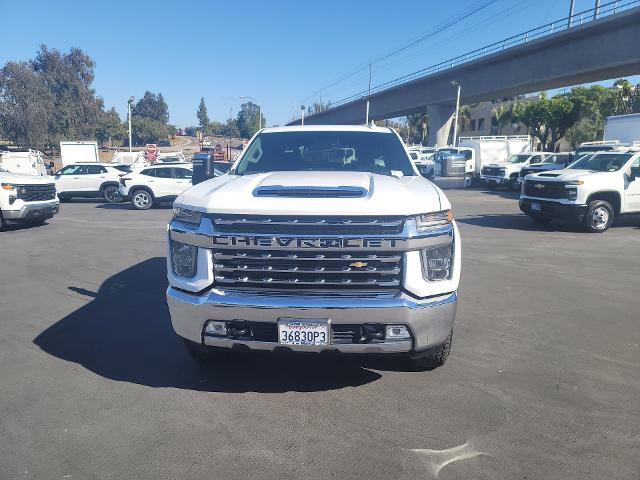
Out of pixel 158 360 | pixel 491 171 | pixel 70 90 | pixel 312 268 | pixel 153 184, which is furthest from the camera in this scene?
pixel 70 90

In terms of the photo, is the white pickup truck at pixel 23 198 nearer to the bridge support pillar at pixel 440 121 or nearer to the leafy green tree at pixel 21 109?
the bridge support pillar at pixel 440 121

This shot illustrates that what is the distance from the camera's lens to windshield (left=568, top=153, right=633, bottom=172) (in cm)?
1230

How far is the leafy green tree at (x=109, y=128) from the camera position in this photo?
283 ft

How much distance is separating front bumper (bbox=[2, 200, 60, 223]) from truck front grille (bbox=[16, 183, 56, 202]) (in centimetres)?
13

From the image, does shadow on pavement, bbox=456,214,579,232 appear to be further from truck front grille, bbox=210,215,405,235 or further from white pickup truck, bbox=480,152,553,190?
truck front grille, bbox=210,215,405,235

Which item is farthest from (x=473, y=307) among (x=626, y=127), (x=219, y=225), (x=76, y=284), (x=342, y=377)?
(x=626, y=127)

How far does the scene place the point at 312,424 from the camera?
346 centimetres

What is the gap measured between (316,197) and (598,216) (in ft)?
35.3

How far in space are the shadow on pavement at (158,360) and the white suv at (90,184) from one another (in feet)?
51.9

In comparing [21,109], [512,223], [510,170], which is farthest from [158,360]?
[21,109]

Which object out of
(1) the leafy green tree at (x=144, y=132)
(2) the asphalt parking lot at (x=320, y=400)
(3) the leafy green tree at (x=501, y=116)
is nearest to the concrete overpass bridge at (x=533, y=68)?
(3) the leafy green tree at (x=501, y=116)

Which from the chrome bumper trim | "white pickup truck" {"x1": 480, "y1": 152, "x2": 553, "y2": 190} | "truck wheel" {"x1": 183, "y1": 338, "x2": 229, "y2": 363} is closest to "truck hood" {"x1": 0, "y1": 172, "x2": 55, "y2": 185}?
"truck wheel" {"x1": 183, "y1": 338, "x2": 229, "y2": 363}

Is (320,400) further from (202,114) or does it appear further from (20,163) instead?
(202,114)

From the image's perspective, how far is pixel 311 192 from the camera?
144 inches
